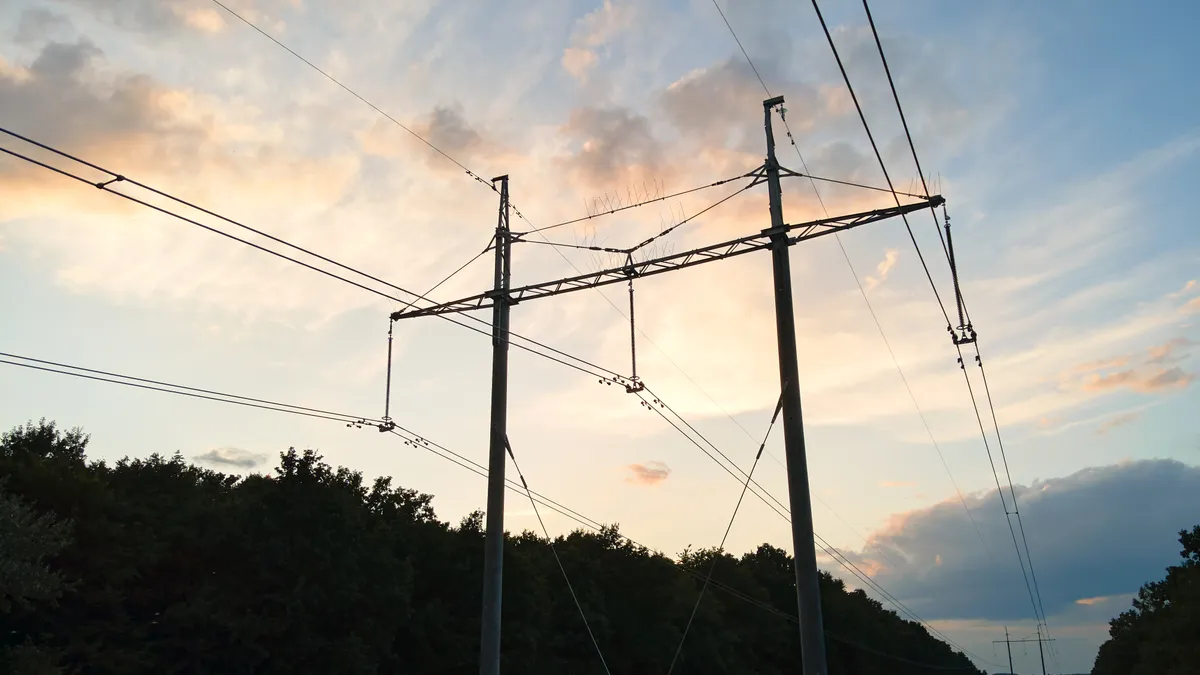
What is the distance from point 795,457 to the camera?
20.4m

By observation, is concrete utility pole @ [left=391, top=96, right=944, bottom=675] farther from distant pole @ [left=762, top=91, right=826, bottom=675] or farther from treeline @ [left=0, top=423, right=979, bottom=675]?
treeline @ [left=0, top=423, right=979, bottom=675]

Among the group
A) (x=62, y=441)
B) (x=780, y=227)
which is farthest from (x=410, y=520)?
(x=780, y=227)

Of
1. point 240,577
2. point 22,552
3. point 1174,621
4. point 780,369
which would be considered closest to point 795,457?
point 780,369

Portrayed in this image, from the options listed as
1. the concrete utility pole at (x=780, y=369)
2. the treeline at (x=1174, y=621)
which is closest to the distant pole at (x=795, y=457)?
the concrete utility pole at (x=780, y=369)

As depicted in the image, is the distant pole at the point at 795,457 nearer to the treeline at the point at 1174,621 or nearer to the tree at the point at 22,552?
the tree at the point at 22,552

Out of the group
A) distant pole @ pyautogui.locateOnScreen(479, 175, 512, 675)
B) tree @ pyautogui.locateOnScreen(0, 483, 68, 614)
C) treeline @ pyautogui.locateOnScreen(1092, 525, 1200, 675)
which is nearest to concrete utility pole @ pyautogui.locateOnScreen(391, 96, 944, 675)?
distant pole @ pyautogui.locateOnScreen(479, 175, 512, 675)

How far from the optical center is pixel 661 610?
86312 mm

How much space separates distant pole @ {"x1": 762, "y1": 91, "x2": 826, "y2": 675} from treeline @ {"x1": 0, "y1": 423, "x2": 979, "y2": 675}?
3388 cm

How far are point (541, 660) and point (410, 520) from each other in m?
14.8

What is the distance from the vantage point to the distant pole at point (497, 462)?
22.0 m

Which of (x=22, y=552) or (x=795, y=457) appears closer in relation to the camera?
(x=795, y=457)

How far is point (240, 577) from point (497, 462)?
35167 mm

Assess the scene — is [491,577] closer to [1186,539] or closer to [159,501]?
[159,501]

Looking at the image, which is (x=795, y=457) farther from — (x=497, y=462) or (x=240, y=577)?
(x=240, y=577)
